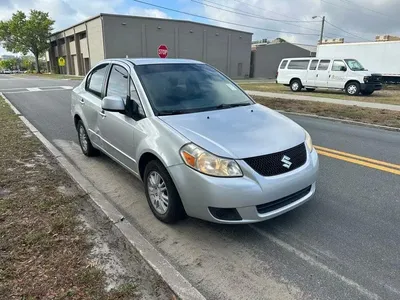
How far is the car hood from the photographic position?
2.90 metres

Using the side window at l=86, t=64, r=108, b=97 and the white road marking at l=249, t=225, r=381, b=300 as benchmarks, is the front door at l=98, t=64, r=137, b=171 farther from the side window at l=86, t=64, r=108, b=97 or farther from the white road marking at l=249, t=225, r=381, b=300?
the white road marking at l=249, t=225, r=381, b=300

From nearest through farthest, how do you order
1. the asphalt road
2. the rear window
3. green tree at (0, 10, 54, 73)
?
the asphalt road < the rear window < green tree at (0, 10, 54, 73)

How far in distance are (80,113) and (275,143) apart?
3.81m


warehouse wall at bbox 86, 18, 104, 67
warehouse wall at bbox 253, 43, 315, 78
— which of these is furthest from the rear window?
warehouse wall at bbox 253, 43, 315, 78

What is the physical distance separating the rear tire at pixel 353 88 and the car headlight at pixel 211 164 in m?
16.1

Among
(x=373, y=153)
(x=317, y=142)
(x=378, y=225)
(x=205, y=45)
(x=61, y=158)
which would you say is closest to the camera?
(x=378, y=225)

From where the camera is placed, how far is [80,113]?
5.53 m

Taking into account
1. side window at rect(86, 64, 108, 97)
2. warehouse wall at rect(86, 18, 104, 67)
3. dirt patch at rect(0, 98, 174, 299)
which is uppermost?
warehouse wall at rect(86, 18, 104, 67)

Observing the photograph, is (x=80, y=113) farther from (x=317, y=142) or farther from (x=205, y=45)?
(x=205, y=45)

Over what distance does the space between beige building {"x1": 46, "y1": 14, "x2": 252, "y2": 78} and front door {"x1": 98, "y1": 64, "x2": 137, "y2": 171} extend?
35.6 metres

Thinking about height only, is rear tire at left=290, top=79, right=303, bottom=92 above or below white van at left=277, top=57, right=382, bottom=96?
below

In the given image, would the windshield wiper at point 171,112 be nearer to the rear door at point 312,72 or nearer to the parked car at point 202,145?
the parked car at point 202,145

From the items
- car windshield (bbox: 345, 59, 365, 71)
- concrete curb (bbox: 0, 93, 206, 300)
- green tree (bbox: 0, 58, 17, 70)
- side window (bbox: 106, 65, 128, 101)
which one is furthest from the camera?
green tree (bbox: 0, 58, 17, 70)

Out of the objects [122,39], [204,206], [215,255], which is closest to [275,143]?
[204,206]
